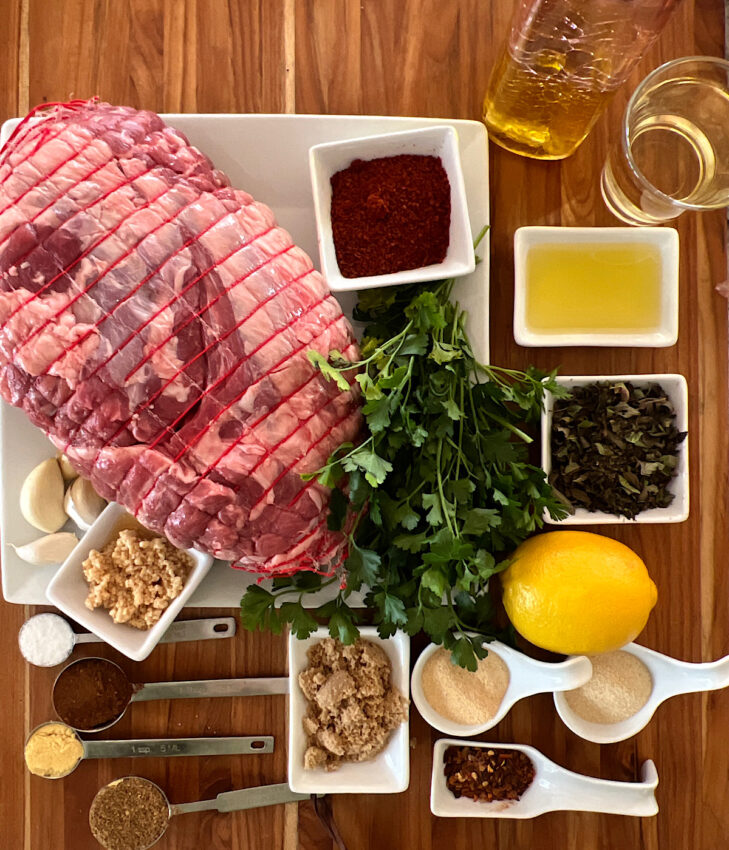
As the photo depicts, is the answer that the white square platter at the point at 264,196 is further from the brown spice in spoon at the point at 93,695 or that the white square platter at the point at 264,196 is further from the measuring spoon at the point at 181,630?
the brown spice in spoon at the point at 93,695

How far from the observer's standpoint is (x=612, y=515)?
1.34 m

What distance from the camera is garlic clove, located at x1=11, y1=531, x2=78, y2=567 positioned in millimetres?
1375

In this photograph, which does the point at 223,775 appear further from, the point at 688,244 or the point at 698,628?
the point at 688,244

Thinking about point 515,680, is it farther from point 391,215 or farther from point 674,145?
point 674,145

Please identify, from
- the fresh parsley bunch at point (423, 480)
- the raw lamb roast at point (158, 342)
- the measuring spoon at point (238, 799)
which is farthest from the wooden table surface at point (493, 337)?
the raw lamb roast at point (158, 342)

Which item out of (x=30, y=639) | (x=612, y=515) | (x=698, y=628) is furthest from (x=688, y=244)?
(x=30, y=639)

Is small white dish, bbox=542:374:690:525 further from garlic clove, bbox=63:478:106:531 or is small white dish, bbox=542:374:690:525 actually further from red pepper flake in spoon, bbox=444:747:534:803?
garlic clove, bbox=63:478:106:531

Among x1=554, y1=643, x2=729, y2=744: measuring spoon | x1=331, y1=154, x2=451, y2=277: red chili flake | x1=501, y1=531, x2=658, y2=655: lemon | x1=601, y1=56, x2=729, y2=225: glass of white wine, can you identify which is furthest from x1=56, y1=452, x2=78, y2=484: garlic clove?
x1=601, y1=56, x2=729, y2=225: glass of white wine

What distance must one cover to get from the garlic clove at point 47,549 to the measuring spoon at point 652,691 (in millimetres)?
991

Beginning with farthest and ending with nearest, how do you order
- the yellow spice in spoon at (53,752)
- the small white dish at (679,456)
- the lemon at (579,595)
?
the yellow spice in spoon at (53,752) → the small white dish at (679,456) → the lemon at (579,595)

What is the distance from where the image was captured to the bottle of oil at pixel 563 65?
1.14 metres

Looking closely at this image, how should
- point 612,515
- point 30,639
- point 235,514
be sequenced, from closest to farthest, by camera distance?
point 235,514 < point 612,515 < point 30,639

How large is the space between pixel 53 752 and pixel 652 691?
3.93ft

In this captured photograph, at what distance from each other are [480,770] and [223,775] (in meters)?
0.53
